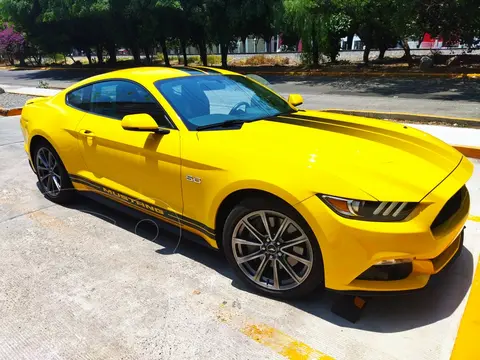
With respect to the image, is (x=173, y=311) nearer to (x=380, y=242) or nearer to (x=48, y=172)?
(x=380, y=242)

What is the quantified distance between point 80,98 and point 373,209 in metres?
3.20

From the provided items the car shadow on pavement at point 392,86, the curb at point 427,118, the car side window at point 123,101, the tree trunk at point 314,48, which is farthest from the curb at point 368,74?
the car side window at point 123,101

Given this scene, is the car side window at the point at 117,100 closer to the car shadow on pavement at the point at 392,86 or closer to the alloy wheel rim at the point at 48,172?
the alloy wheel rim at the point at 48,172

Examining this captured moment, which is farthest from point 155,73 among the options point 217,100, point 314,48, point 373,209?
point 314,48

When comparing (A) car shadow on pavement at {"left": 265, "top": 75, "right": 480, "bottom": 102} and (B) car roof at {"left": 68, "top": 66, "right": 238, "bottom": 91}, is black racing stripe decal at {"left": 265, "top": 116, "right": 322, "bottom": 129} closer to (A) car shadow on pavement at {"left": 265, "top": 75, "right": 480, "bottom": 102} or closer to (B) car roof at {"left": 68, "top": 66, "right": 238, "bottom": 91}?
(B) car roof at {"left": 68, "top": 66, "right": 238, "bottom": 91}

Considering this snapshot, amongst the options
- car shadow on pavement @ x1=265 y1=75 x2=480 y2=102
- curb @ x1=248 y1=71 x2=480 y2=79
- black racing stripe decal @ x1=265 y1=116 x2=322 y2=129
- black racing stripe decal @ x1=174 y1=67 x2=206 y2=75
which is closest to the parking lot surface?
black racing stripe decal @ x1=265 y1=116 x2=322 y2=129

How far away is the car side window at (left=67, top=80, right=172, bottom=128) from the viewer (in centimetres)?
342

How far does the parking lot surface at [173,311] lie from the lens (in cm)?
243

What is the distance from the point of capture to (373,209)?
232 centimetres

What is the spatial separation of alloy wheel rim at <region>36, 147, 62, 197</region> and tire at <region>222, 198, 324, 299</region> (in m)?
2.46

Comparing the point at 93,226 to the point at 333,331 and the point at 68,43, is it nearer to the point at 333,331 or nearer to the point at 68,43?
the point at 333,331

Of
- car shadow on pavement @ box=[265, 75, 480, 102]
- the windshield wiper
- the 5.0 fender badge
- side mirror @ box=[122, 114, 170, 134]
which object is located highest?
side mirror @ box=[122, 114, 170, 134]

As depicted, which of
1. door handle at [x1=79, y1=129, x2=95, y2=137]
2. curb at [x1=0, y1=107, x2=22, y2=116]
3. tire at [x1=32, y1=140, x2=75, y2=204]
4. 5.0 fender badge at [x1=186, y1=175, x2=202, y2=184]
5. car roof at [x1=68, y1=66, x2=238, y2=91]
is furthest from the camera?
curb at [x1=0, y1=107, x2=22, y2=116]

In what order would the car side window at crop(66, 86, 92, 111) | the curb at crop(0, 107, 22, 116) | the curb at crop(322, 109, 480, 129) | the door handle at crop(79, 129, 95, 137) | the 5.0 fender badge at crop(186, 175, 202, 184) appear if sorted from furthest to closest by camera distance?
the curb at crop(0, 107, 22, 116)
the curb at crop(322, 109, 480, 129)
the car side window at crop(66, 86, 92, 111)
the door handle at crop(79, 129, 95, 137)
the 5.0 fender badge at crop(186, 175, 202, 184)
